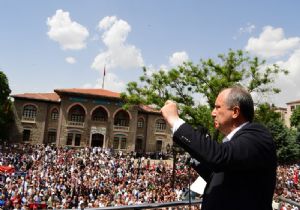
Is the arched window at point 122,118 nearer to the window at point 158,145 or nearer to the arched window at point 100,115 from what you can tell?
the arched window at point 100,115

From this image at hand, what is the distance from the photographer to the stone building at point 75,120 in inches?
1892

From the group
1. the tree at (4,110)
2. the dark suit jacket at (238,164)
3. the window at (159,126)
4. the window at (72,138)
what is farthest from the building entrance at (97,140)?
the dark suit jacket at (238,164)

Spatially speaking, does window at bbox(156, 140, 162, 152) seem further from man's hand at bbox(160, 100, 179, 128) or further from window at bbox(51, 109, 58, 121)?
man's hand at bbox(160, 100, 179, 128)

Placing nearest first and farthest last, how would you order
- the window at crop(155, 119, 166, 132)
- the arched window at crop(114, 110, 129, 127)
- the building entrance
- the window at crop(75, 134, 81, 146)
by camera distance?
the window at crop(75, 134, 81, 146) → the building entrance → the arched window at crop(114, 110, 129, 127) → the window at crop(155, 119, 166, 132)

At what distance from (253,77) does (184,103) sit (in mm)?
6330

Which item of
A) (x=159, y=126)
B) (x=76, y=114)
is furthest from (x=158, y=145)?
(x=76, y=114)

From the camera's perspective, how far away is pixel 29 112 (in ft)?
159

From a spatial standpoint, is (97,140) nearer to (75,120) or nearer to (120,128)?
(120,128)

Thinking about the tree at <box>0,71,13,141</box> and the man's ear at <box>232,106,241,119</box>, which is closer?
the man's ear at <box>232,106,241,119</box>

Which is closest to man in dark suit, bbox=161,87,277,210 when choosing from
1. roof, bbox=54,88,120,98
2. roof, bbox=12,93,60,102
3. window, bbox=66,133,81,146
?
roof, bbox=54,88,120,98

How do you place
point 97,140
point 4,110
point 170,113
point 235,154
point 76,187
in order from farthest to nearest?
point 97,140
point 4,110
point 76,187
point 170,113
point 235,154

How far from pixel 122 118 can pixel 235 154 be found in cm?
4996

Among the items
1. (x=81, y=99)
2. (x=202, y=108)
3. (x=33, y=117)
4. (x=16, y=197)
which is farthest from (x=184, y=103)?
(x=33, y=117)

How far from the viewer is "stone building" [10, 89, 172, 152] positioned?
1892 inches
